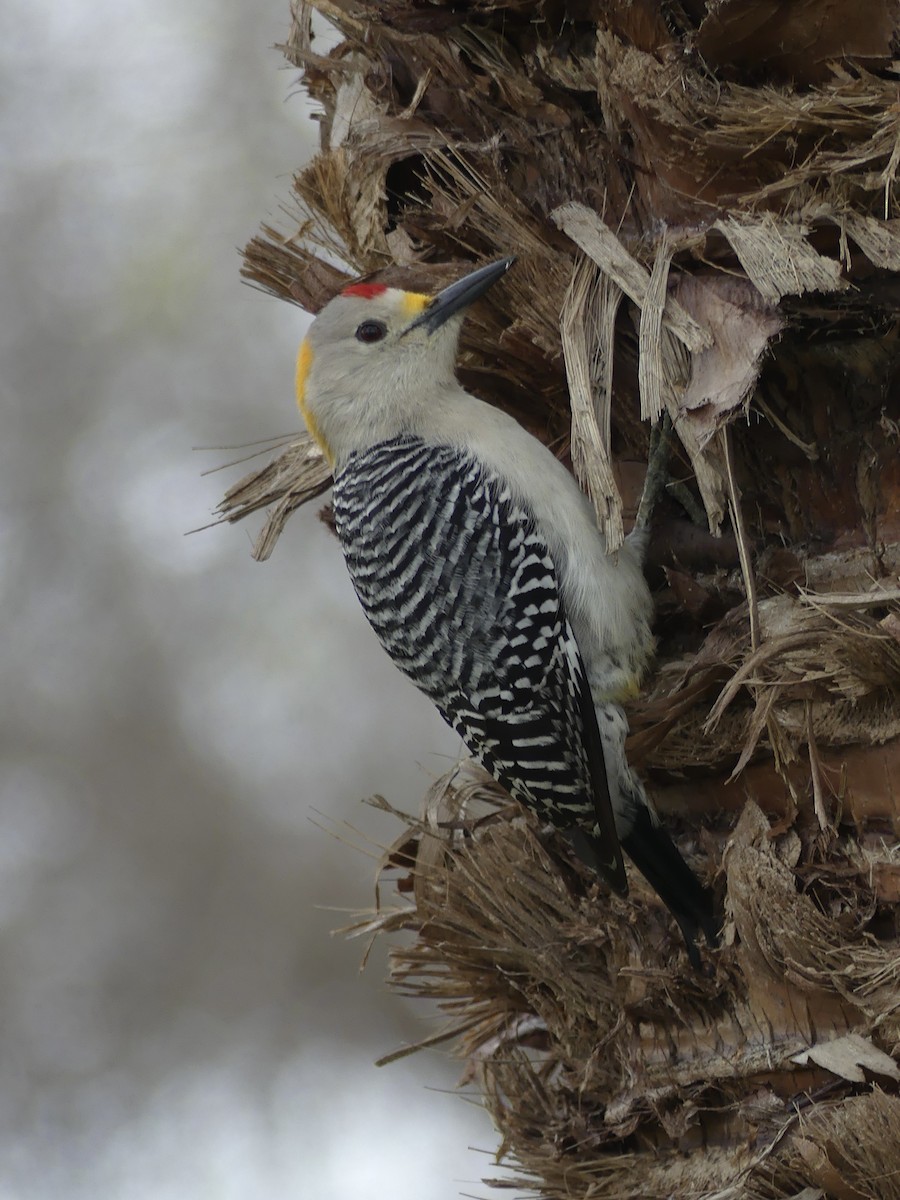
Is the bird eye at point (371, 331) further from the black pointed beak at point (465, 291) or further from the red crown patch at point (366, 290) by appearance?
the black pointed beak at point (465, 291)

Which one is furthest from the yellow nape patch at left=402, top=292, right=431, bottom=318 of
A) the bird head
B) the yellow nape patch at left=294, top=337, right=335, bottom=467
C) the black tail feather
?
the black tail feather

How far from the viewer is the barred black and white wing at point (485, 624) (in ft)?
11.2

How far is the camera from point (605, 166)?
3377 millimetres

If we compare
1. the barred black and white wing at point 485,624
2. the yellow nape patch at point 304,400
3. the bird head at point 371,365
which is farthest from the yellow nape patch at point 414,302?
the yellow nape patch at point 304,400

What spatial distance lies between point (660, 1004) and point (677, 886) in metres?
0.28

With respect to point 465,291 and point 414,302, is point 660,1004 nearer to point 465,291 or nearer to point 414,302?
point 465,291

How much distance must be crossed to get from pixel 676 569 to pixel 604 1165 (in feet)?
4.64

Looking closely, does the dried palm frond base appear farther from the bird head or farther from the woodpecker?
the bird head

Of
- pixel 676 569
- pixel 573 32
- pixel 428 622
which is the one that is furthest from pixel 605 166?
pixel 428 622

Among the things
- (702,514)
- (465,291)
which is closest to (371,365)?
(465,291)

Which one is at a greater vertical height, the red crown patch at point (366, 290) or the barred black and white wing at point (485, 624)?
the red crown patch at point (366, 290)

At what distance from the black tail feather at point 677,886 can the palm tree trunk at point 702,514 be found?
0.06 m

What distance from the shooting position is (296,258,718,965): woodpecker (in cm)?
338

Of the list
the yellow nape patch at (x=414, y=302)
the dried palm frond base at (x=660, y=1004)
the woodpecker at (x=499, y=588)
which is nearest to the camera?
the dried palm frond base at (x=660, y=1004)
